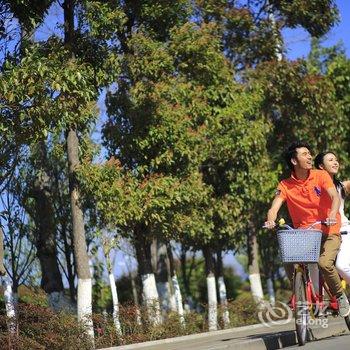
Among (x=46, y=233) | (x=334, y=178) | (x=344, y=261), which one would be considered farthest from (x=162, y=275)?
(x=344, y=261)

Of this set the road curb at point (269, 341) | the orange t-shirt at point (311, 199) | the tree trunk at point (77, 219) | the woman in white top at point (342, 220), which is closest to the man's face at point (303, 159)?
the orange t-shirt at point (311, 199)

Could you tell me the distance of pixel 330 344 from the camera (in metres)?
9.11

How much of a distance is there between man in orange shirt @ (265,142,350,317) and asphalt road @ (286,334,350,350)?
0.37m

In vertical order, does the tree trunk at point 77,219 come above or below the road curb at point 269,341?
above

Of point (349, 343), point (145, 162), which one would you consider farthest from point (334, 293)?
point (145, 162)

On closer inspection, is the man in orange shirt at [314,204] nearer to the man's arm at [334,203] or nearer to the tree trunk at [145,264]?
the man's arm at [334,203]

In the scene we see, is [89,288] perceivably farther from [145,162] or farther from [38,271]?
[38,271]

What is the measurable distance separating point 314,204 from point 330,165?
2.75 feet

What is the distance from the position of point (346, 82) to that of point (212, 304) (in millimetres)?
10529

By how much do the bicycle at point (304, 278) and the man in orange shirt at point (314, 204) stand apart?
174 millimetres

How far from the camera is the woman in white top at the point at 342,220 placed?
9398mm

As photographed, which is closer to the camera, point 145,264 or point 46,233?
point 145,264

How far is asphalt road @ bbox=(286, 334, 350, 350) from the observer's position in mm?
8766

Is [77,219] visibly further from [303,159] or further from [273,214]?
[303,159]
